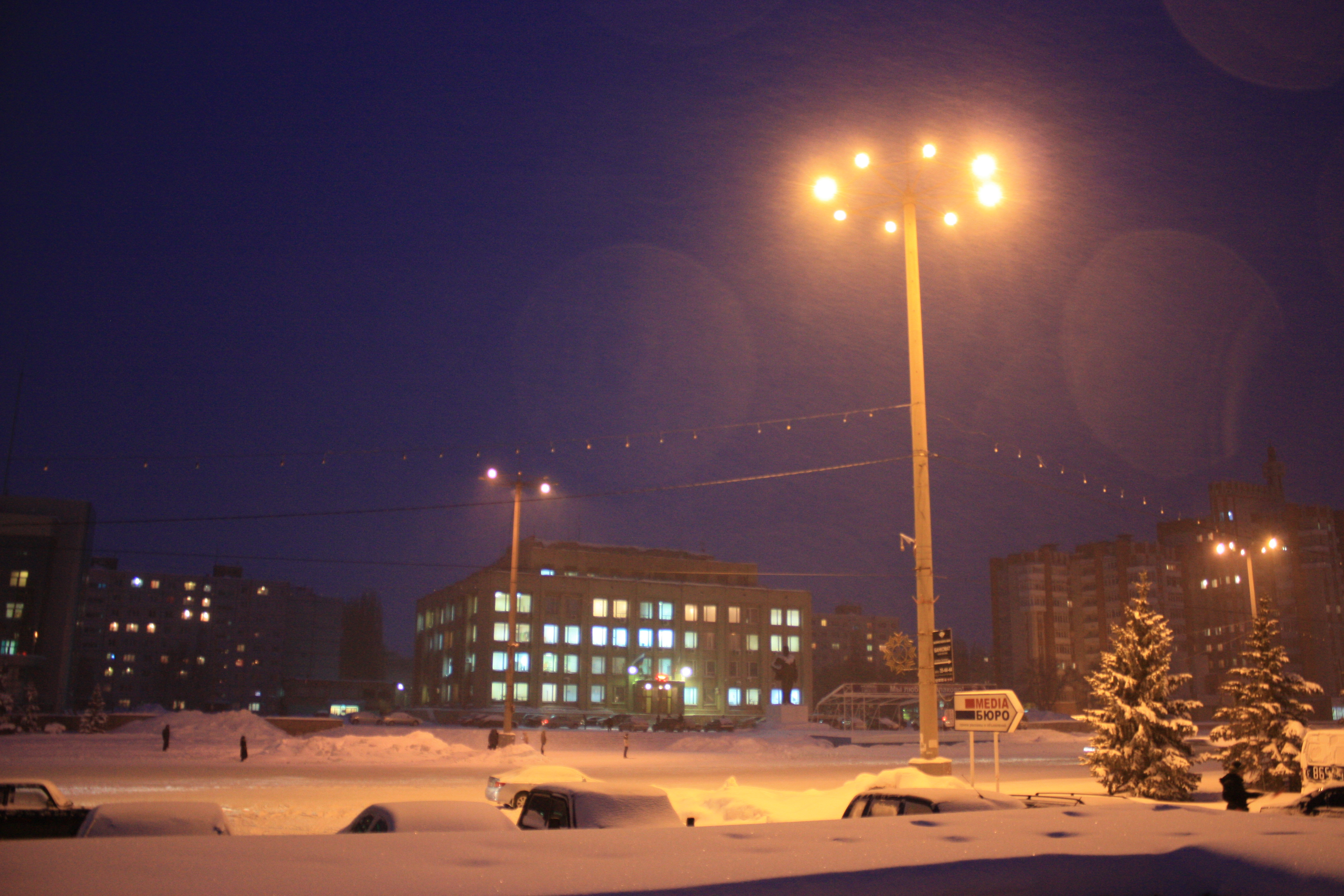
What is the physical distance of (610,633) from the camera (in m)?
106

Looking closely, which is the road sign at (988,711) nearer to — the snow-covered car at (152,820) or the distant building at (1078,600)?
the snow-covered car at (152,820)

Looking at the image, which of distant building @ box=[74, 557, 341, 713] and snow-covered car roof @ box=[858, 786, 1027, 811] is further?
distant building @ box=[74, 557, 341, 713]

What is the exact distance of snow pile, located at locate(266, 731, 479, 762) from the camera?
40.5 m

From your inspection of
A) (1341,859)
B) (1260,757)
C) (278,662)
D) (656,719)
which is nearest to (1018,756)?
(1260,757)

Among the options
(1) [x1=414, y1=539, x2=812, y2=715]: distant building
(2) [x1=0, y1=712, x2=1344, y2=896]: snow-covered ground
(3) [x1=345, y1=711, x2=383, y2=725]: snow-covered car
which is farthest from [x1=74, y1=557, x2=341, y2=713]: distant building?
(2) [x1=0, y1=712, x2=1344, y2=896]: snow-covered ground

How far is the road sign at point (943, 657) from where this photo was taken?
17734 millimetres

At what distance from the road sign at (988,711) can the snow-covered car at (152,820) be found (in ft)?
36.5

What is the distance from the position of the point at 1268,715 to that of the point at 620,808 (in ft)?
75.6

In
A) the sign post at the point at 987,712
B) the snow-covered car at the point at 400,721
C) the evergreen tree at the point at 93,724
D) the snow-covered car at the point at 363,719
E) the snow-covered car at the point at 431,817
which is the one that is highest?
the sign post at the point at 987,712

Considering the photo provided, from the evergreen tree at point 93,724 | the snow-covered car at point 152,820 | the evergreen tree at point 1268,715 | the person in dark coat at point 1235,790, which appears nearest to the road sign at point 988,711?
the person in dark coat at point 1235,790

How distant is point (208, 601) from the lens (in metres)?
163

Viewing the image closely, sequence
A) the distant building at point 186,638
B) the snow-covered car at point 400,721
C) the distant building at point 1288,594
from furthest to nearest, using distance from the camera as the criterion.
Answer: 1. the distant building at point 186,638
2. the distant building at point 1288,594
3. the snow-covered car at point 400,721

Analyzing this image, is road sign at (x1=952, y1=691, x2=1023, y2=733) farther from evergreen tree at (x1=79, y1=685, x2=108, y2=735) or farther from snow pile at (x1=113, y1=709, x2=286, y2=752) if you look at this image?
evergreen tree at (x1=79, y1=685, x2=108, y2=735)

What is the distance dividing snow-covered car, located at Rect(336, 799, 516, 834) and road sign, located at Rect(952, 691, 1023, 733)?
32.3 feet
